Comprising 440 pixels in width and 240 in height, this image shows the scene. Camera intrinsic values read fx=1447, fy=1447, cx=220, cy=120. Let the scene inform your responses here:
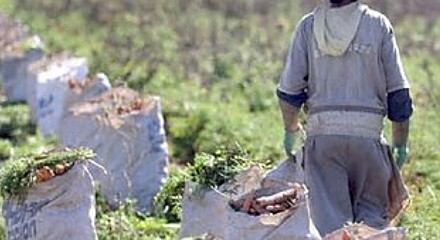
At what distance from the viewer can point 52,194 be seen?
→ 585 cm

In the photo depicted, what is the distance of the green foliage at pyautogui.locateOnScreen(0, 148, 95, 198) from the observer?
5793 mm

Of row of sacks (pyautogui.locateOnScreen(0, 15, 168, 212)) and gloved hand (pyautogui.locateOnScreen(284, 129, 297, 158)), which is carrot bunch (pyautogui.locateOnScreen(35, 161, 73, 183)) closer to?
gloved hand (pyautogui.locateOnScreen(284, 129, 297, 158))

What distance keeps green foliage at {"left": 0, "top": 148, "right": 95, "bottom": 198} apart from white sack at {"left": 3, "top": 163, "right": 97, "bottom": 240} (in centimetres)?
4

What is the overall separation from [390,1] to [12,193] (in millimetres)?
11001

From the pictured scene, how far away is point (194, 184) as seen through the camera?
19.2ft

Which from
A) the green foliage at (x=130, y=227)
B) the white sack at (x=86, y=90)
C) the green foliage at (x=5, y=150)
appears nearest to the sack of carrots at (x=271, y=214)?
the green foliage at (x=130, y=227)

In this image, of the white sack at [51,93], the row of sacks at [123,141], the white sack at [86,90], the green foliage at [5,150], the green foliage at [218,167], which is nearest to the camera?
the green foliage at [218,167]

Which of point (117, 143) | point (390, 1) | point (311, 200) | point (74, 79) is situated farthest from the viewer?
→ point (390, 1)

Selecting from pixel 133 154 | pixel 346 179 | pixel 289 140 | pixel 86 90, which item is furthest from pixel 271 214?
pixel 86 90

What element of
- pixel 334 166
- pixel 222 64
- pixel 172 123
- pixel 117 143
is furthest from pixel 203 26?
pixel 334 166

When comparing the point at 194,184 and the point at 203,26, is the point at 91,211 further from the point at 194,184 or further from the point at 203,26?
the point at 203,26

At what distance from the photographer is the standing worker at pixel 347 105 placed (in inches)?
238

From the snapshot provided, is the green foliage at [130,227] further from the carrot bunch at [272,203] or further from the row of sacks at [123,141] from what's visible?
the carrot bunch at [272,203]

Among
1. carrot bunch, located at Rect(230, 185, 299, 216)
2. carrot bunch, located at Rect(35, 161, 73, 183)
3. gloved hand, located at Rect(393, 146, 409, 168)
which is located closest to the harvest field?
gloved hand, located at Rect(393, 146, 409, 168)
